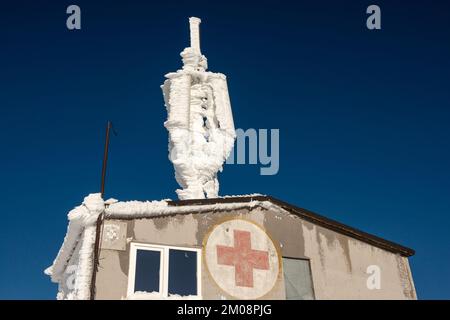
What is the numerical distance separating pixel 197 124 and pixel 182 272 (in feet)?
27.2

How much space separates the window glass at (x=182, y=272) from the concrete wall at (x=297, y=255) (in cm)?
24

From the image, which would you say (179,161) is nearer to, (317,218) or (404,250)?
(317,218)

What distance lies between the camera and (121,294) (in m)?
11.9

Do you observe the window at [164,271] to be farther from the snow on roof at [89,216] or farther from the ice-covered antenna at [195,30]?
the ice-covered antenna at [195,30]

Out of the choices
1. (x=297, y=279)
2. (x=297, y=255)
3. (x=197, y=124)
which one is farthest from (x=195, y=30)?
(x=297, y=279)

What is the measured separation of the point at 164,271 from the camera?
1260 centimetres

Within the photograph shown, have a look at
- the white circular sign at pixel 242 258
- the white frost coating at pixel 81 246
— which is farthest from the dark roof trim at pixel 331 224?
the white frost coating at pixel 81 246

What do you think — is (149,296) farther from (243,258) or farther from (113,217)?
(243,258)

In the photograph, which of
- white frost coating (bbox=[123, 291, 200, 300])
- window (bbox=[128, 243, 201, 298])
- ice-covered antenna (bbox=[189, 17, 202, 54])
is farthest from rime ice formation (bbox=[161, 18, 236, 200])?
white frost coating (bbox=[123, 291, 200, 300])

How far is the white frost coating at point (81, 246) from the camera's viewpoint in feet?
39.0

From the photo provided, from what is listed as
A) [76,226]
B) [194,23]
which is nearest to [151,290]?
[76,226]

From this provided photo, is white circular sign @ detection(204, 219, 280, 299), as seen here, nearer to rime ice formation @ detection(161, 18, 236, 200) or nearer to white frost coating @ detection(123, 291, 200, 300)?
white frost coating @ detection(123, 291, 200, 300)

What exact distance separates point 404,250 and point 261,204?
5021mm

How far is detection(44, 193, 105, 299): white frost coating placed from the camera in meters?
11.9
